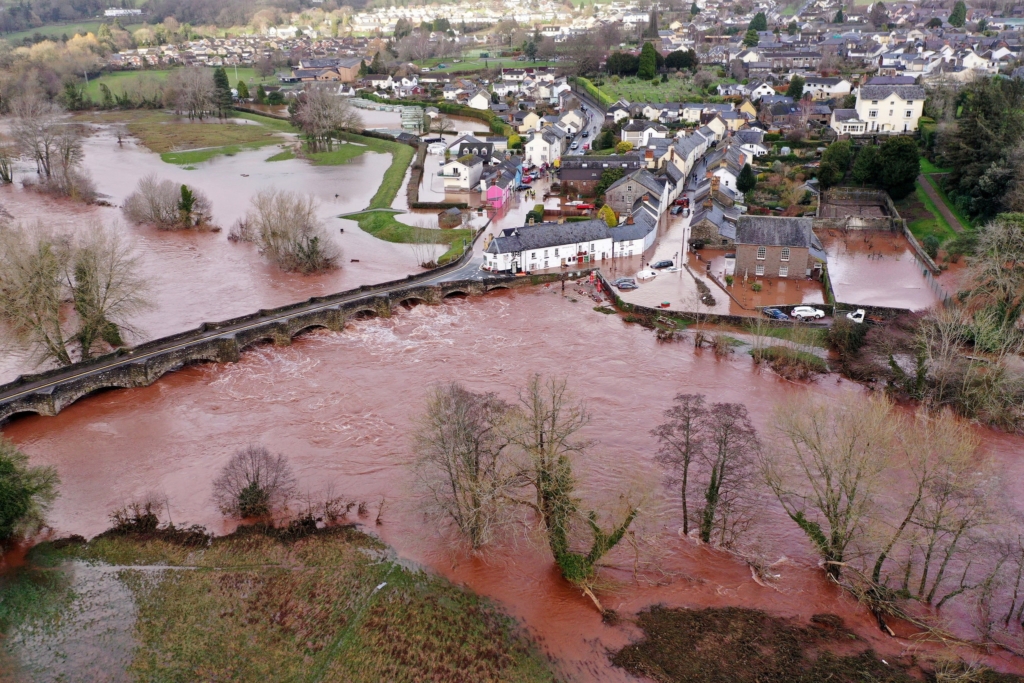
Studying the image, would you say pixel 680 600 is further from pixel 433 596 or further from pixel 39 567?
pixel 39 567

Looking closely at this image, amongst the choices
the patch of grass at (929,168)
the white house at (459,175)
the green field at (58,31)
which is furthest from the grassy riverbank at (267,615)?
the green field at (58,31)

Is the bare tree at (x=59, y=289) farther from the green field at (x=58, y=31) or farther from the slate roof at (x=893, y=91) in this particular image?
the green field at (x=58, y=31)

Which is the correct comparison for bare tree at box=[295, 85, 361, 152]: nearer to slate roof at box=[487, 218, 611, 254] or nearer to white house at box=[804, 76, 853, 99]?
slate roof at box=[487, 218, 611, 254]

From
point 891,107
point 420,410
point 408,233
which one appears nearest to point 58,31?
point 408,233

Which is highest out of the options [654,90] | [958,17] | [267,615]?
[958,17]

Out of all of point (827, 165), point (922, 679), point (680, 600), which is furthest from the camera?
point (827, 165)

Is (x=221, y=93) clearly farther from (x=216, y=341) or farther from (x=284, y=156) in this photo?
(x=216, y=341)

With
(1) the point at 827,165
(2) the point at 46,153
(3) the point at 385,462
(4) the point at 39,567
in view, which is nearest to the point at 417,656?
(3) the point at 385,462
